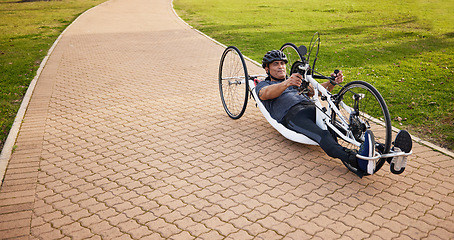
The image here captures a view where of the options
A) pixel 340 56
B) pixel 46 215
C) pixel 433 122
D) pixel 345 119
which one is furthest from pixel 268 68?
pixel 340 56

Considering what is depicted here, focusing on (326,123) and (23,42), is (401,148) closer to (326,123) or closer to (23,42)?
(326,123)

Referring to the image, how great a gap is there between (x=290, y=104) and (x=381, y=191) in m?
1.59

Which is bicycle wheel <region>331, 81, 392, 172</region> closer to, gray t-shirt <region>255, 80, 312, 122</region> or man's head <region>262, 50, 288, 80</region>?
gray t-shirt <region>255, 80, 312, 122</region>

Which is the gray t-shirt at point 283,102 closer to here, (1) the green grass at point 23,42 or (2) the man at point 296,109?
(2) the man at point 296,109

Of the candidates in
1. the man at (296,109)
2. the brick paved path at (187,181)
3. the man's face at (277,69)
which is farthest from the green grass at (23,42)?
the man's face at (277,69)

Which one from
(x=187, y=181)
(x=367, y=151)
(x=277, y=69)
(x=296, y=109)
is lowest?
(x=187, y=181)

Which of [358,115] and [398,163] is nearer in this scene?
[398,163]

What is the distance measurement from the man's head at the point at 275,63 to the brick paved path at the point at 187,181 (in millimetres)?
910

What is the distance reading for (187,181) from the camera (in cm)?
442

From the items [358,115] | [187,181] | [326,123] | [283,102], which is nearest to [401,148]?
[358,115]

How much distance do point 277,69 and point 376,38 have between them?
366 inches

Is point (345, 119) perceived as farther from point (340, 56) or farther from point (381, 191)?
point (340, 56)

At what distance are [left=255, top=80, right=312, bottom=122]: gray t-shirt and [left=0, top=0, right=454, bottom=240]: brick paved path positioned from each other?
0.49 m

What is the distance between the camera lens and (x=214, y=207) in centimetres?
392
